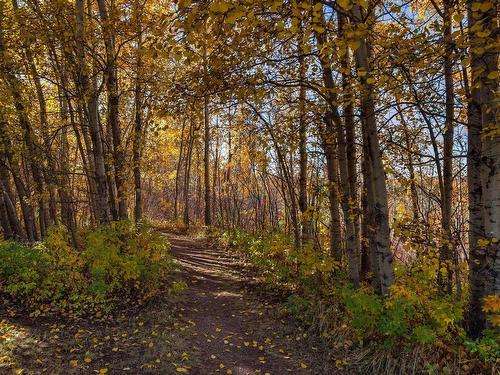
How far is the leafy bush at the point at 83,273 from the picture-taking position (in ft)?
20.5

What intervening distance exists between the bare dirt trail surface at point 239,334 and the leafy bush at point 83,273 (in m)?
0.99

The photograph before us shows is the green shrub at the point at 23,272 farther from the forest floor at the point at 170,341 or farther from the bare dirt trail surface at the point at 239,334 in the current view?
the bare dirt trail surface at the point at 239,334

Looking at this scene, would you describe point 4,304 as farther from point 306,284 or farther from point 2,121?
point 306,284

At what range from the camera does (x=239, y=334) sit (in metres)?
5.93

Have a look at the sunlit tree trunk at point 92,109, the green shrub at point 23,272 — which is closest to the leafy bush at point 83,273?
the green shrub at point 23,272

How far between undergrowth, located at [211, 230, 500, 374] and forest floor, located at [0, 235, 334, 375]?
390 millimetres

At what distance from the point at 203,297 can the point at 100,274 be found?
7.00ft

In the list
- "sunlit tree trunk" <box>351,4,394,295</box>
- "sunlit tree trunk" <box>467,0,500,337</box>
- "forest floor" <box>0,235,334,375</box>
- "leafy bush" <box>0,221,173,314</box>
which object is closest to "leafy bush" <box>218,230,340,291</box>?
"forest floor" <box>0,235,334,375</box>

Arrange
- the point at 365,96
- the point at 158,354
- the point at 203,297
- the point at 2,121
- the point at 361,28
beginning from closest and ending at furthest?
the point at 361,28
the point at 365,96
the point at 158,354
the point at 203,297
the point at 2,121

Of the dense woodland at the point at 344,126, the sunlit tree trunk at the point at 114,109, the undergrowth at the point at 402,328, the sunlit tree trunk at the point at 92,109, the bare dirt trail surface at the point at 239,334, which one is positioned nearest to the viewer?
the dense woodland at the point at 344,126

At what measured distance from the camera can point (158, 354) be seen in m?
4.94

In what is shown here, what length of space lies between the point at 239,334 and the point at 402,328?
8.60ft

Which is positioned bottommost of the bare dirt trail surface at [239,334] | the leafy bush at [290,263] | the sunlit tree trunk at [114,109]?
the bare dirt trail surface at [239,334]

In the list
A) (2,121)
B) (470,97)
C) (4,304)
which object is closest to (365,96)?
(470,97)
